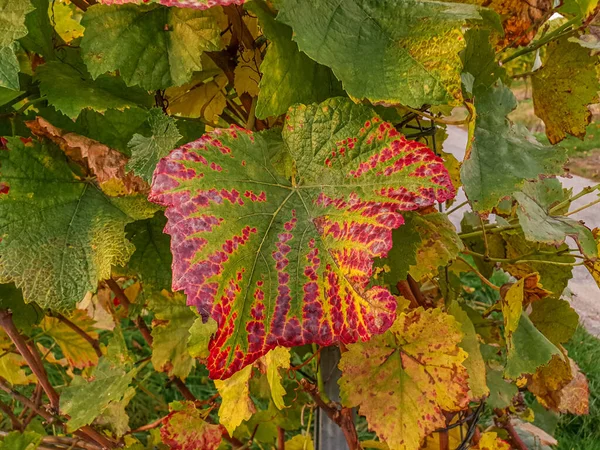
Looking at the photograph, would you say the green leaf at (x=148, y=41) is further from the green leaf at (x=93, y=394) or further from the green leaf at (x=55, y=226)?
the green leaf at (x=93, y=394)

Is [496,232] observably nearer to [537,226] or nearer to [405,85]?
[537,226]

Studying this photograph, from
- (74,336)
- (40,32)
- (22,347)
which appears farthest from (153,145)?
(74,336)

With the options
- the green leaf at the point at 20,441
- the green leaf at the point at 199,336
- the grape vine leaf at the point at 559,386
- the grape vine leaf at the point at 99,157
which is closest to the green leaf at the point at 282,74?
the grape vine leaf at the point at 99,157

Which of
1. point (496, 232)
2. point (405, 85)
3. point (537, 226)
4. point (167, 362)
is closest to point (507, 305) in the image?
point (537, 226)

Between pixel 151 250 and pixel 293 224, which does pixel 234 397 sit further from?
pixel 293 224

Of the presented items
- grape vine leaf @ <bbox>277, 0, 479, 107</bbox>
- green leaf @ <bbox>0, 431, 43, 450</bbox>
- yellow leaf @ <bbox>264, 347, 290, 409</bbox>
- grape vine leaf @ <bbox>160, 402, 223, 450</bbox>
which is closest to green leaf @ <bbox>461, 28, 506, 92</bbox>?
grape vine leaf @ <bbox>277, 0, 479, 107</bbox>

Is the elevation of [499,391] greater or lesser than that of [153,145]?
lesser
